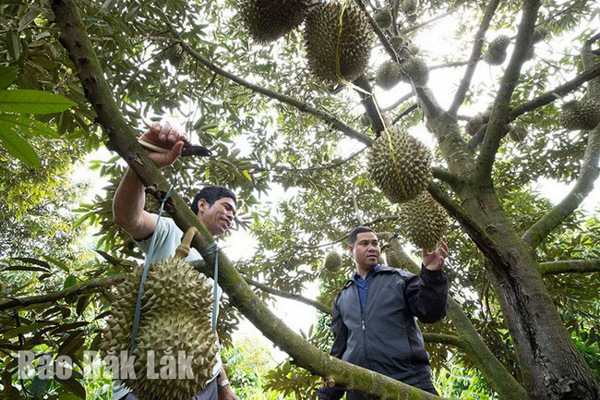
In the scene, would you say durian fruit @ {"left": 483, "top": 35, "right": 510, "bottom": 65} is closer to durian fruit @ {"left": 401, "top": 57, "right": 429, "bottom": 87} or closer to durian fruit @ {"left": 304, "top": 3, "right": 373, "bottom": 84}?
durian fruit @ {"left": 401, "top": 57, "right": 429, "bottom": 87}

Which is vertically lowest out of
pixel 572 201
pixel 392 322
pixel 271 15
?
pixel 392 322

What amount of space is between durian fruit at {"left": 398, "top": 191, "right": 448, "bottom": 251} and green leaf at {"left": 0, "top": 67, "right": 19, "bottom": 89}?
5.89ft

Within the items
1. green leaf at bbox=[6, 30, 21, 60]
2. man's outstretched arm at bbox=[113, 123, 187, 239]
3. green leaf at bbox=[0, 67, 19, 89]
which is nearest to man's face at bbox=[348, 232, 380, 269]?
man's outstretched arm at bbox=[113, 123, 187, 239]

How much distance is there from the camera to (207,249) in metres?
0.79

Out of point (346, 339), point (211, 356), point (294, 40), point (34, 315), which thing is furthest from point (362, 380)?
point (294, 40)

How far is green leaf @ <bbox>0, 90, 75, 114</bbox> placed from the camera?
67 cm

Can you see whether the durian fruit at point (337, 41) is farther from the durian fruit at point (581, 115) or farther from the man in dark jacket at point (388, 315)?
the durian fruit at point (581, 115)

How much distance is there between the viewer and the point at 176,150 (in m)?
0.99

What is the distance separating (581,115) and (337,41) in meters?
2.17

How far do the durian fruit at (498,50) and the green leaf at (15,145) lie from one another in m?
3.18

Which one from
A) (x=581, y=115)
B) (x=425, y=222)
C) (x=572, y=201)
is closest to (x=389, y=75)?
(x=425, y=222)

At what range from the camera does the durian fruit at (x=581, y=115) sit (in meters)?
2.69

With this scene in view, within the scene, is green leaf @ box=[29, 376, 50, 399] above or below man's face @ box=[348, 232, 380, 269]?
below

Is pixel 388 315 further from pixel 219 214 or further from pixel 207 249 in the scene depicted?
pixel 207 249
